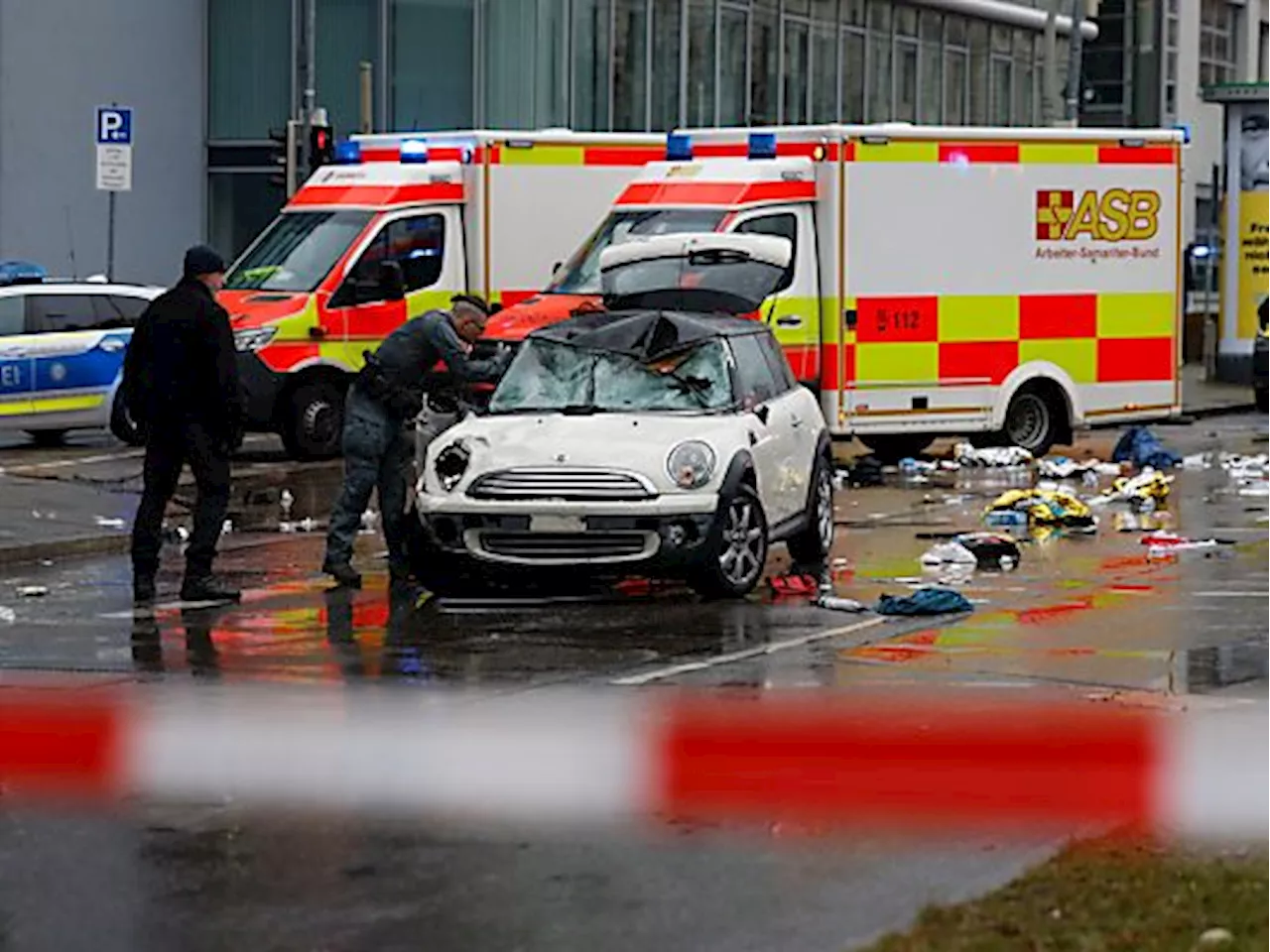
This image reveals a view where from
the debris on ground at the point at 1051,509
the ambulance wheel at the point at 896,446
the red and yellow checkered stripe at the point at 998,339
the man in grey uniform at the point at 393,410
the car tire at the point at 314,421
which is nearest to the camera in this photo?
the man in grey uniform at the point at 393,410

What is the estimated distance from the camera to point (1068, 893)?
6930 mm

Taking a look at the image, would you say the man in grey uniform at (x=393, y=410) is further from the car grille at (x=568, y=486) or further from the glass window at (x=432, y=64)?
Answer: the glass window at (x=432, y=64)

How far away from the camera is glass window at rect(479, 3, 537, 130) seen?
38.2 metres

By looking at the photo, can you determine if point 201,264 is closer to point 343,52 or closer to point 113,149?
point 113,149

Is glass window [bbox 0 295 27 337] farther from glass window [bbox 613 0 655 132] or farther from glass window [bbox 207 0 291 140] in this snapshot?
glass window [bbox 613 0 655 132]

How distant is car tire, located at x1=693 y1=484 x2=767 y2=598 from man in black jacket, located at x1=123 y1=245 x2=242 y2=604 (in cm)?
249

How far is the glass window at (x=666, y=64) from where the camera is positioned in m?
40.4

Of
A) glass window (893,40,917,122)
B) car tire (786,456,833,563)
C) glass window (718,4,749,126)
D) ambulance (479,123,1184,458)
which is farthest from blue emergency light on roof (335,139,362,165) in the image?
glass window (893,40,917,122)

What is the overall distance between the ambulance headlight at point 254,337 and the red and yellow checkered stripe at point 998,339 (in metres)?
4.68

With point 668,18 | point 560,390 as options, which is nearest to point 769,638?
point 560,390

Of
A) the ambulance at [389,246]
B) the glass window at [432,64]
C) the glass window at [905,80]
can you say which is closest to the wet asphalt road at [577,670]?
the ambulance at [389,246]

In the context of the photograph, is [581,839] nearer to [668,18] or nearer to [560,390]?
[560,390]

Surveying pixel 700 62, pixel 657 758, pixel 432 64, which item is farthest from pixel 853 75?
pixel 657 758

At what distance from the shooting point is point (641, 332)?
15359 millimetres
